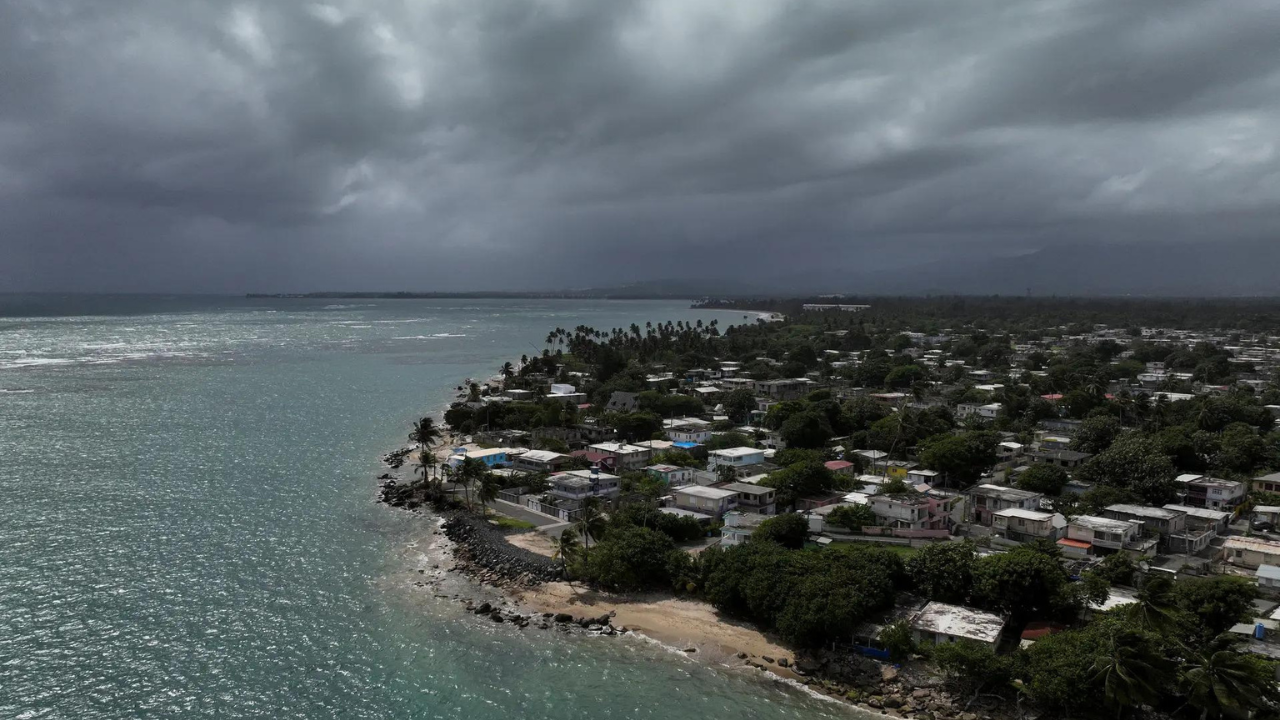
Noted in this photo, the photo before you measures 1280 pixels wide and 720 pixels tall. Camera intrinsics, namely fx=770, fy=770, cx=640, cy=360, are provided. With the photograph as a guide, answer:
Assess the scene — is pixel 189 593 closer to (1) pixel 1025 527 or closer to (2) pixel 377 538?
(2) pixel 377 538

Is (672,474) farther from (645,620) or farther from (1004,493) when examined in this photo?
(1004,493)

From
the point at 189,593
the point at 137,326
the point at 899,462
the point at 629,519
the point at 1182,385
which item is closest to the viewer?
the point at 189,593

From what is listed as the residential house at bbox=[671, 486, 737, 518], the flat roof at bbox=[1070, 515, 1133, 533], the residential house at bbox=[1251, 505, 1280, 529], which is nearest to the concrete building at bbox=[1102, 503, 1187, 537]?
the flat roof at bbox=[1070, 515, 1133, 533]

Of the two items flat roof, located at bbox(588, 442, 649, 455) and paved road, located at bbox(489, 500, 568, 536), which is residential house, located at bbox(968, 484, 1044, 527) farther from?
paved road, located at bbox(489, 500, 568, 536)

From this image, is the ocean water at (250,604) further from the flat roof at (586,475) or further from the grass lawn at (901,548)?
the grass lawn at (901,548)

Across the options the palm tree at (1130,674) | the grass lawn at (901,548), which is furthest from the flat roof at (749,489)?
the palm tree at (1130,674)

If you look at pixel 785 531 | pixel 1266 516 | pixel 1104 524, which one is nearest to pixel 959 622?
pixel 785 531

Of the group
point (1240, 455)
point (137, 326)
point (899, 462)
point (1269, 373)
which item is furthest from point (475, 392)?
point (137, 326)
